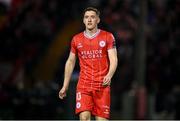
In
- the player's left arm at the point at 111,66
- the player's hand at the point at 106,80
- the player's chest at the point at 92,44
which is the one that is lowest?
the player's hand at the point at 106,80

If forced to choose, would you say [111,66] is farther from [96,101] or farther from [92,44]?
[96,101]

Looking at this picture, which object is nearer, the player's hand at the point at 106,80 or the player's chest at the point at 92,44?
the player's hand at the point at 106,80

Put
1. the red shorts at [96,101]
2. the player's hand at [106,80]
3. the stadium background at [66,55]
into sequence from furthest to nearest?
the stadium background at [66,55] → the red shorts at [96,101] → the player's hand at [106,80]

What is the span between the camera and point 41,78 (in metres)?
15.7

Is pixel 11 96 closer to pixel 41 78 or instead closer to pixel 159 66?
pixel 41 78

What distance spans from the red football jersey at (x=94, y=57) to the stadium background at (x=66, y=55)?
5542 mm

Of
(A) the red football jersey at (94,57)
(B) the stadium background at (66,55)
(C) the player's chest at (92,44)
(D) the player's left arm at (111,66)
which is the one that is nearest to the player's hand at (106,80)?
(D) the player's left arm at (111,66)

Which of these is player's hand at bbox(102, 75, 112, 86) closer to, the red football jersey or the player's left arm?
the player's left arm

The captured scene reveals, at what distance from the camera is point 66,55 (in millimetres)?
15211

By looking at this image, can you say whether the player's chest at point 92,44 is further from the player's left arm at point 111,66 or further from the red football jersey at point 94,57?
the player's left arm at point 111,66

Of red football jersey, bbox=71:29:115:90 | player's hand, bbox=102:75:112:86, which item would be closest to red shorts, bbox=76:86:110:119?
red football jersey, bbox=71:29:115:90

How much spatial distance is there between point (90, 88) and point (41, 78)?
6.94 m

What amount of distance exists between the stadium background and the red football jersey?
5.54 m

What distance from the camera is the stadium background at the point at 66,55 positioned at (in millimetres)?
14703
